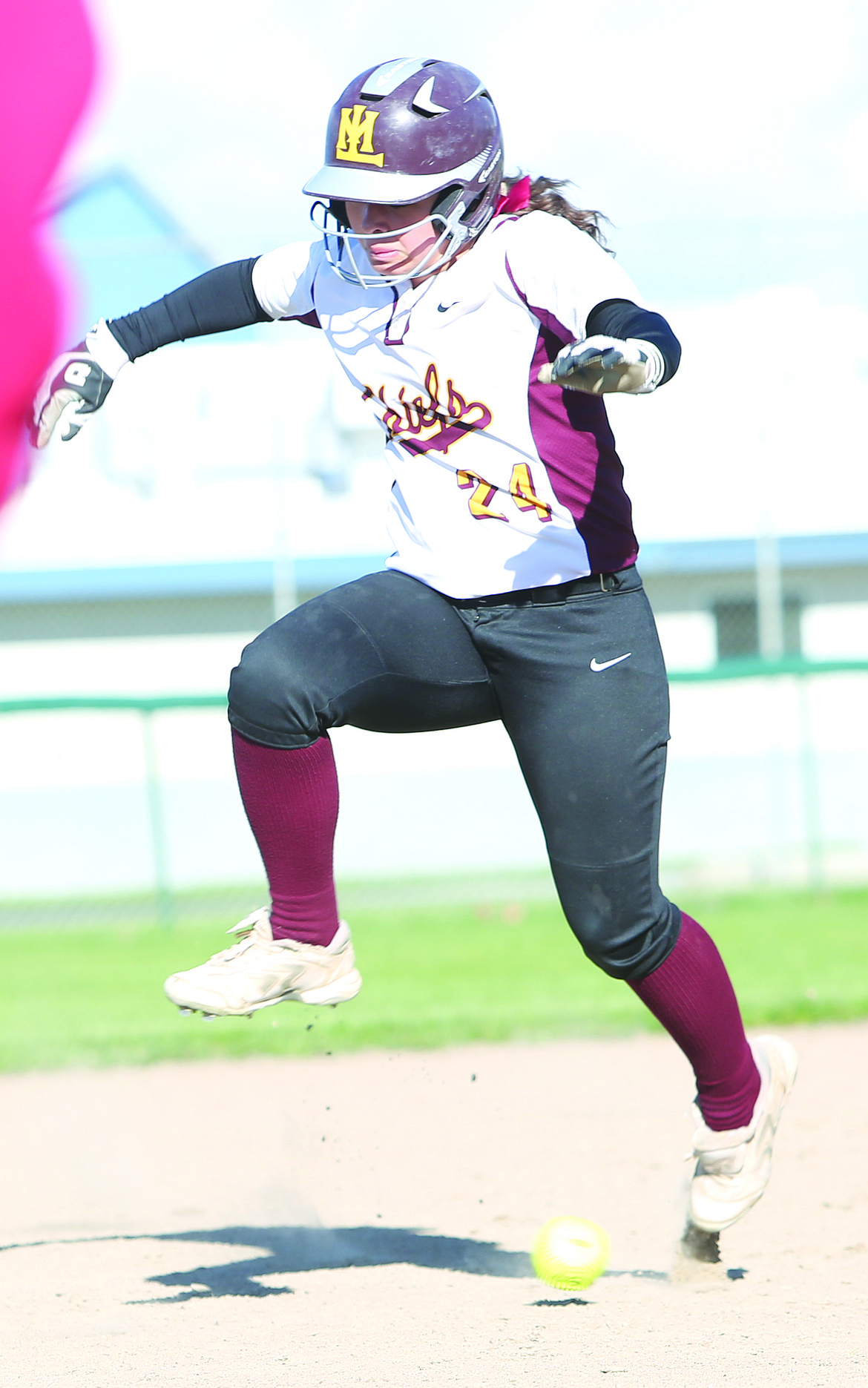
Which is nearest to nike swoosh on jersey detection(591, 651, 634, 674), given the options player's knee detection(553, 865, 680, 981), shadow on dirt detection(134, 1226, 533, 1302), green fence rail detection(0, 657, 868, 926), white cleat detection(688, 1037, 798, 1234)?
player's knee detection(553, 865, 680, 981)

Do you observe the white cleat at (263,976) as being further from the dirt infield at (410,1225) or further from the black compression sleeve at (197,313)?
the black compression sleeve at (197,313)

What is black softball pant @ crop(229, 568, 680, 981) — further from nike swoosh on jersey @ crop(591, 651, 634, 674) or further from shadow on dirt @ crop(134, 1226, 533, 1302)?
shadow on dirt @ crop(134, 1226, 533, 1302)

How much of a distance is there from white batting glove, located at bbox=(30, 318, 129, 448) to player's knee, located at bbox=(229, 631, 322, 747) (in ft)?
2.25

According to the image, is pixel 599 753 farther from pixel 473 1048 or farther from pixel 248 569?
pixel 248 569

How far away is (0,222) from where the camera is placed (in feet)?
13.9

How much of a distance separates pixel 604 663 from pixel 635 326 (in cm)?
73

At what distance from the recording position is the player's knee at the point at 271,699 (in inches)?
132

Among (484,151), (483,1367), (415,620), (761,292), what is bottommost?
(483,1367)

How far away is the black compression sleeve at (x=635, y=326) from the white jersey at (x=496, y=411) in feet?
0.08

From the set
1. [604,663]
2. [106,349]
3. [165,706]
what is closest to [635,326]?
[604,663]

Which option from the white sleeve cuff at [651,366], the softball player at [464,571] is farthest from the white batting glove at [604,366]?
the softball player at [464,571]

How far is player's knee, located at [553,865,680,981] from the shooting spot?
3.42 m

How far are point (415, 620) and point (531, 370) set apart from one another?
0.59 meters

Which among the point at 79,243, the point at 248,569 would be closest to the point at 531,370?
the point at 79,243
